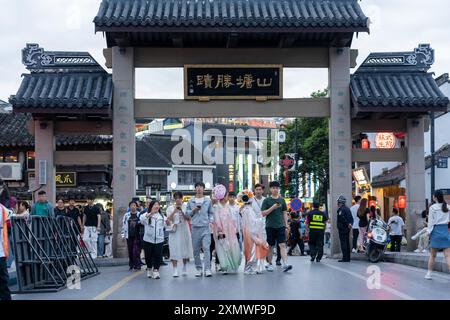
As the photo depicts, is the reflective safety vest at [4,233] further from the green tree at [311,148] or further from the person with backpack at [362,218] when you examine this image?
the green tree at [311,148]

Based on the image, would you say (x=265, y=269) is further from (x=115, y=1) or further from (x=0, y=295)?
(x=115, y=1)

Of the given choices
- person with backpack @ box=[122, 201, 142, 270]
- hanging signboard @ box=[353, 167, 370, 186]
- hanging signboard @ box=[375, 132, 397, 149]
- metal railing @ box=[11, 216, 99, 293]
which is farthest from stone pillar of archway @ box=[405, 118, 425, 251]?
hanging signboard @ box=[353, 167, 370, 186]

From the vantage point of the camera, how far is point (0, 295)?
1154 cm

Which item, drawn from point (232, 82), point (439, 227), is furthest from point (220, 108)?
point (439, 227)

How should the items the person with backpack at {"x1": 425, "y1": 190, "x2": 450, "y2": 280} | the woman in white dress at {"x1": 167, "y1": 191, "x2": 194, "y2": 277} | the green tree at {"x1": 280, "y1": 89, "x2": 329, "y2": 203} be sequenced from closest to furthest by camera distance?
the person with backpack at {"x1": 425, "y1": 190, "x2": 450, "y2": 280}
the woman in white dress at {"x1": 167, "y1": 191, "x2": 194, "y2": 277}
the green tree at {"x1": 280, "y1": 89, "x2": 329, "y2": 203}

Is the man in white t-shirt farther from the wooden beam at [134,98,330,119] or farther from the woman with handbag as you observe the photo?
the woman with handbag

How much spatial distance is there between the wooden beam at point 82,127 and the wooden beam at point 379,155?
7.54 metres

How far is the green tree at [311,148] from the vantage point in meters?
50.1

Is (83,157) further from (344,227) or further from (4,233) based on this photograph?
(4,233)

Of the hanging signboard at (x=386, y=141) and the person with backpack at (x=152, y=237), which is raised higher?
the hanging signboard at (x=386, y=141)

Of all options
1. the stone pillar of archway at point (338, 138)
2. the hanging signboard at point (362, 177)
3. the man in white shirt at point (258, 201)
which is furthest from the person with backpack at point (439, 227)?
the hanging signboard at point (362, 177)

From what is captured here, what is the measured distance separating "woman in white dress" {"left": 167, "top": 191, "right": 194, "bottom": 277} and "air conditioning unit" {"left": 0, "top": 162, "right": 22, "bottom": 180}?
96.2 feet

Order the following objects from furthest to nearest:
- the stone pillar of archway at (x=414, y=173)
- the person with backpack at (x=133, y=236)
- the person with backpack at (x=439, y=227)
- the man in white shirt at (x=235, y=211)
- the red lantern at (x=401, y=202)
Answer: the red lantern at (x=401, y=202) → the stone pillar of archway at (x=414, y=173) → the person with backpack at (x=133, y=236) → the man in white shirt at (x=235, y=211) → the person with backpack at (x=439, y=227)

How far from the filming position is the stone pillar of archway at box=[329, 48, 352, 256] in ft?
→ 75.8
